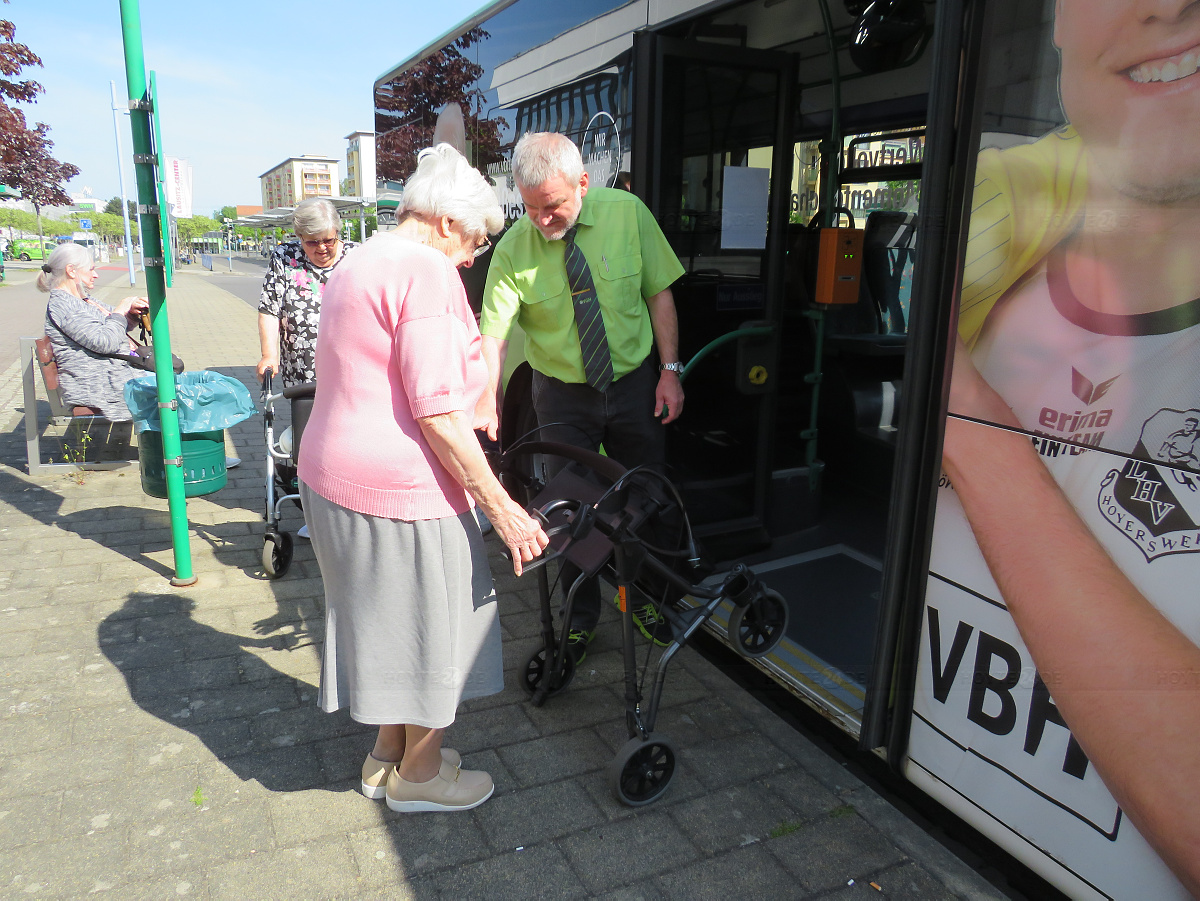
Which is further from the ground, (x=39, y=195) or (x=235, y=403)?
(x=39, y=195)

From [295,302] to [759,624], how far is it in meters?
2.73

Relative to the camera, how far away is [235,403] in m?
4.50

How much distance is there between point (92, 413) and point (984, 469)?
18.6 feet

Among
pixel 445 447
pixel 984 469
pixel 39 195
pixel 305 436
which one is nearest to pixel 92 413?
pixel 305 436

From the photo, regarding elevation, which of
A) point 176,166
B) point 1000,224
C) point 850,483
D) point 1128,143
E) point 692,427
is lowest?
point 850,483

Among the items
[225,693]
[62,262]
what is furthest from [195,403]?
[62,262]

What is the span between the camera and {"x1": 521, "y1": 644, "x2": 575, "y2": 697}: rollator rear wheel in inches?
120

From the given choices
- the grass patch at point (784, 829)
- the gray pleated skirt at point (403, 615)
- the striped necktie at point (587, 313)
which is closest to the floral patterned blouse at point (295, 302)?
the striped necktie at point (587, 313)

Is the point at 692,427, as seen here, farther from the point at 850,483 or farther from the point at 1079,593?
the point at 1079,593

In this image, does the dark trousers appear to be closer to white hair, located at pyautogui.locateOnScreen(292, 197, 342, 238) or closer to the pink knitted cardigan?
the pink knitted cardigan

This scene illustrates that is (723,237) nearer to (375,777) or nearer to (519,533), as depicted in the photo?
(519,533)

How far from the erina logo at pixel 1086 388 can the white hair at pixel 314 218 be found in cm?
327

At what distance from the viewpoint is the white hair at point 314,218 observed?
3.93 meters

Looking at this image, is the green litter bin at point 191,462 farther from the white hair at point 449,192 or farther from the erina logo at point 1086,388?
the erina logo at point 1086,388
